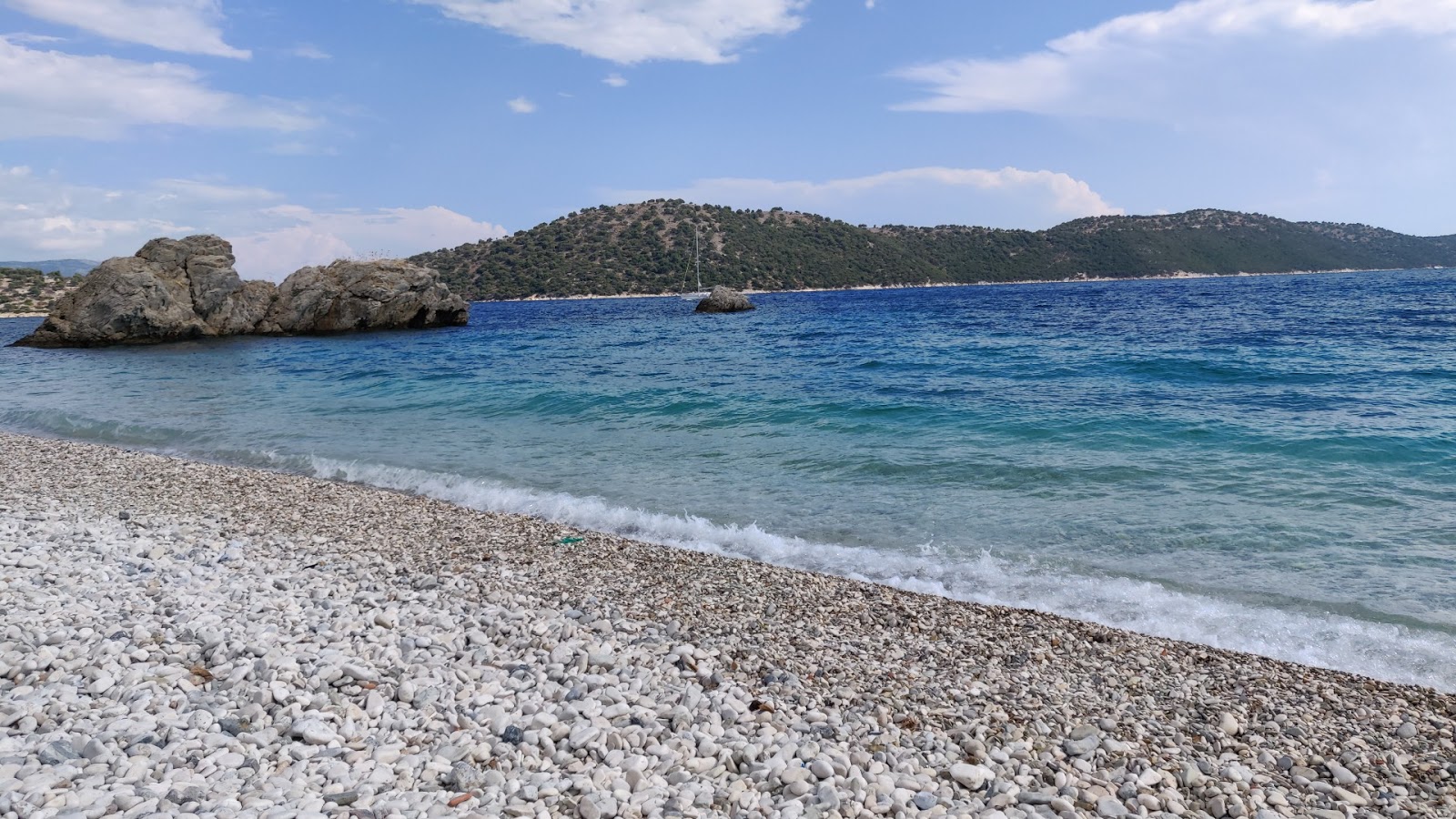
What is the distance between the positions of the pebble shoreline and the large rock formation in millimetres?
46099

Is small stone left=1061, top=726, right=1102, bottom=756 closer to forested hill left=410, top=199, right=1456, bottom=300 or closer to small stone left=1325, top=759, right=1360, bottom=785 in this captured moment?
small stone left=1325, top=759, right=1360, bottom=785

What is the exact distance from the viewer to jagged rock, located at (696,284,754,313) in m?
71.7

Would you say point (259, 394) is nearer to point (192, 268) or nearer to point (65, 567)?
point (65, 567)

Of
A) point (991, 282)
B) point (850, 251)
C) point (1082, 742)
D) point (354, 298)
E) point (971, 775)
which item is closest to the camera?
point (971, 775)

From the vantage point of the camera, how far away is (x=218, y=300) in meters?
50.8

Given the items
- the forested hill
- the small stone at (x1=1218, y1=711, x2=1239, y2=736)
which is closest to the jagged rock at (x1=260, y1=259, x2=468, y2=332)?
the forested hill

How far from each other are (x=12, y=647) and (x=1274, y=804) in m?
7.79

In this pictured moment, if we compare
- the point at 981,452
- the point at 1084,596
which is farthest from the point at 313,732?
the point at 981,452

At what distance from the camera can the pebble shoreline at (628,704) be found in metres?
4.07

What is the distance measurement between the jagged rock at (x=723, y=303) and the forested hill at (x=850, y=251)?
41137mm

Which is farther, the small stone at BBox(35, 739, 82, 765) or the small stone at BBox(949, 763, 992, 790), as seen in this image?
the small stone at BBox(949, 763, 992, 790)

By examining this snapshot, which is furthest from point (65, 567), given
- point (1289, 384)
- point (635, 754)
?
point (1289, 384)

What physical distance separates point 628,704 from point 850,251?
137 m

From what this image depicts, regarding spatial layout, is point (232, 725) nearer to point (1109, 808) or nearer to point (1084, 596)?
point (1109, 808)
